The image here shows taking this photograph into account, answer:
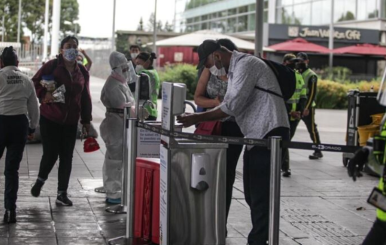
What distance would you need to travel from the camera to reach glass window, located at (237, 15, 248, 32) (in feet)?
194

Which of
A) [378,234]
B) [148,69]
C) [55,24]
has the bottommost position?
[378,234]

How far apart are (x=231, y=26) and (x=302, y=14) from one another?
10041 millimetres

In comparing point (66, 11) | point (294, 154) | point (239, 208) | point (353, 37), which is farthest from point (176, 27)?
point (239, 208)

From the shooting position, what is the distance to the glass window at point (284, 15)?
5481 centimetres

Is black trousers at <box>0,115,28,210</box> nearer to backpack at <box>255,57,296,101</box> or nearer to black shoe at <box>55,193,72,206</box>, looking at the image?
black shoe at <box>55,193,72,206</box>

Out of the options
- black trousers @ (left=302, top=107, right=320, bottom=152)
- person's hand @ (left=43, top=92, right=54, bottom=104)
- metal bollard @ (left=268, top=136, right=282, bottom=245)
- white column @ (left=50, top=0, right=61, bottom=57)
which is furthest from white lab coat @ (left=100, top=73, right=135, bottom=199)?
white column @ (left=50, top=0, right=61, bottom=57)

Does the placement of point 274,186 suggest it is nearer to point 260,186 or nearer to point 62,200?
point 260,186

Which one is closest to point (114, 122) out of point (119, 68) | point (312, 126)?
point (119, 68)

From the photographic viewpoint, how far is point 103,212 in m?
8.29

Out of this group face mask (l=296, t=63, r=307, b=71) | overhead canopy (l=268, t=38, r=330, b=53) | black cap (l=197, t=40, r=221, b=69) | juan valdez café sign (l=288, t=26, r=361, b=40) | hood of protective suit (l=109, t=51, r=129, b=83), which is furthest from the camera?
juan valdez café sign (l=288, t=26, r=361, b=40)

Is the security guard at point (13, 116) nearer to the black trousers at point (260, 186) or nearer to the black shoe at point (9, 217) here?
the black shoe at point (9, 217)

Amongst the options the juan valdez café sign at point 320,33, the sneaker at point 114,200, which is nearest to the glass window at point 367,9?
the juan valdez café sign at point 320,33

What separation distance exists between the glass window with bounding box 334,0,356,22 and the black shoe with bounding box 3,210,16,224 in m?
44.5

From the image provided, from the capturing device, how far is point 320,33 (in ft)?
163
